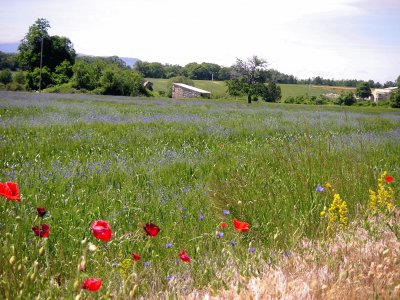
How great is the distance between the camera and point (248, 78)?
61281mm

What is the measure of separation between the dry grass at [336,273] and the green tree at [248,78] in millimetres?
57465

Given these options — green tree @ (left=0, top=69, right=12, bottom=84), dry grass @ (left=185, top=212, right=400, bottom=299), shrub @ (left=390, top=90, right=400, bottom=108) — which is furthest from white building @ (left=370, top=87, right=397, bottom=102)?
dry grass @ (left=185, top=212, right=400, bottom=299)

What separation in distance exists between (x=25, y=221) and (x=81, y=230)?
0.42 m

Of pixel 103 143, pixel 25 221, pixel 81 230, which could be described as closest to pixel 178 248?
pixel 81 230

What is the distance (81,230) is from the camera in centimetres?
319

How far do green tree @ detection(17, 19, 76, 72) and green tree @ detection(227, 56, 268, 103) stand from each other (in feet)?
86.4

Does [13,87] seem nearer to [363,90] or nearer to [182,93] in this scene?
[182,93]

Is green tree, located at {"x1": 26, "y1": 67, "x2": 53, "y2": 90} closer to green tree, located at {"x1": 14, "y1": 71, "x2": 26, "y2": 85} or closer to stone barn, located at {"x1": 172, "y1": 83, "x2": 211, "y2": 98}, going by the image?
green tree, located at {"x1": 14, "y1": 71, "x2": 26, "y2": 85}

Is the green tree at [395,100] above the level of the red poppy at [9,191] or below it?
above

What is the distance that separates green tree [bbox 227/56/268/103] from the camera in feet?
196

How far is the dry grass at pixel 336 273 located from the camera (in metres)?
1.72

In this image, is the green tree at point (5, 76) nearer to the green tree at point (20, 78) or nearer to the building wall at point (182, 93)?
the green tree at point (20, 78)

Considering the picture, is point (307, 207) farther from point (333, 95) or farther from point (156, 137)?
point (333, 95)

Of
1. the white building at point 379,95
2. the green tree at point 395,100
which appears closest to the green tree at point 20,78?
the green tree at point 395,100
